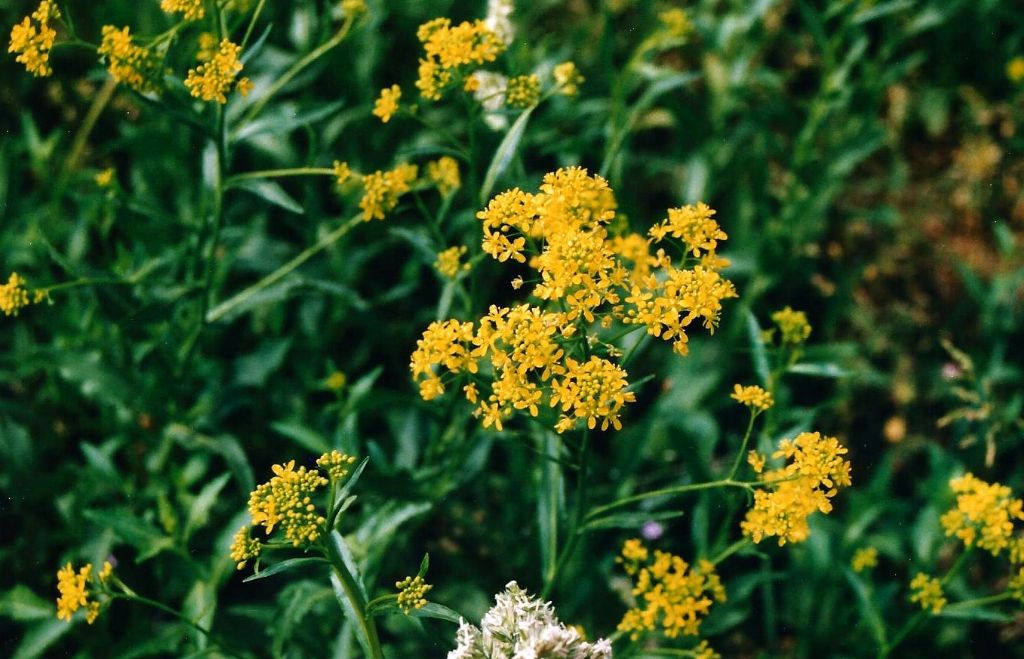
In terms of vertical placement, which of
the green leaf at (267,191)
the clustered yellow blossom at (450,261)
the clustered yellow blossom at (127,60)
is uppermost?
the clustered yellow blossom at (127,60)

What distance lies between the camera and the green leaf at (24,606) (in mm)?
3271

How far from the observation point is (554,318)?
2.37 metres

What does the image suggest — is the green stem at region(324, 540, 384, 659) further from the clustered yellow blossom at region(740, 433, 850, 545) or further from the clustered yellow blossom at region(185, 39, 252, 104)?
the clustered yellow blossom at region(185, 39, 252, 104)

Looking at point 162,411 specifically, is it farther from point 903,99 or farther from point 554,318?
point 903,99

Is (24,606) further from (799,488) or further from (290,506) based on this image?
(799,488)

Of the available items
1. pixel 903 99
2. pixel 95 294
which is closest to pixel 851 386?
pixel 903 99

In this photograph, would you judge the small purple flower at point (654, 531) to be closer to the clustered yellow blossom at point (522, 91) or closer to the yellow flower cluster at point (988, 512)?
the yellow flower cluster at point (988, 512)

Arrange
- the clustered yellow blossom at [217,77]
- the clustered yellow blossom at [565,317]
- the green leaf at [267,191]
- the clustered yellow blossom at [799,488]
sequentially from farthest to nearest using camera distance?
1. the green leaf at [267,191]
2. the clustered yellow blossom at [217,77]
3. the clustered yellow blossom at [799,488]
4. the clustered yellow blossom at [565,317]

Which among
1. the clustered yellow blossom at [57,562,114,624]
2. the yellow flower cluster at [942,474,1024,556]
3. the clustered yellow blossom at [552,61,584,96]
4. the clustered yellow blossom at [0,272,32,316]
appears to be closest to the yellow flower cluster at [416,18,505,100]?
the clustered yellow blossom at [552,61,584,96]

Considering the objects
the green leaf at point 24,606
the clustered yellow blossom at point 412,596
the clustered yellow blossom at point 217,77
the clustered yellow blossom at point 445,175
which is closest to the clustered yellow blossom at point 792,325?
the clustered yellow blossom at point 445,175

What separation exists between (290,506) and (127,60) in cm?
131

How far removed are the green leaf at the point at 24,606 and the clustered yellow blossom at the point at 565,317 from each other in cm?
174

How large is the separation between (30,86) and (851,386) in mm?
4176

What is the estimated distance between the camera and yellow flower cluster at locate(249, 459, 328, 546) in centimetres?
229
